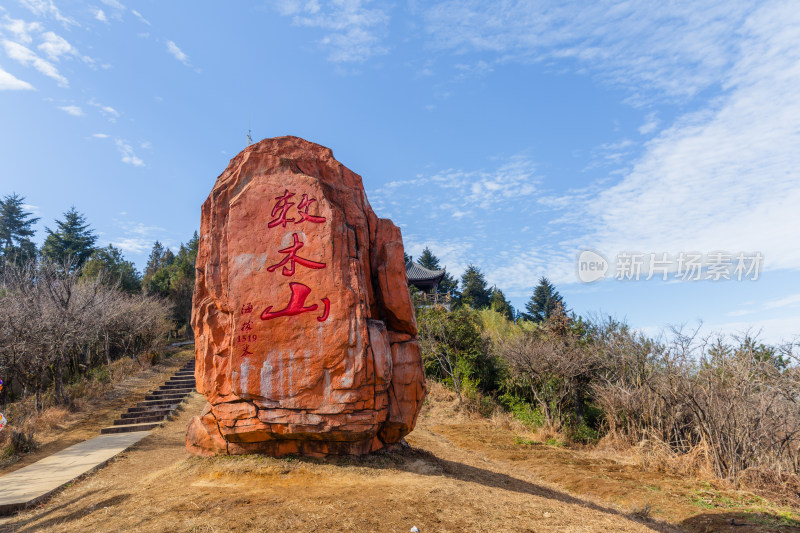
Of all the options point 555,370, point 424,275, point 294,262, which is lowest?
point 555,370

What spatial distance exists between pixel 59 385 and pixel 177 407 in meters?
3.53

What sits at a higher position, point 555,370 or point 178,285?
point 178,285

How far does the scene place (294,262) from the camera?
222 inches

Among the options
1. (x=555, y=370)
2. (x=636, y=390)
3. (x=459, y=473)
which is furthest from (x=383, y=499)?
(x=555, y=370)

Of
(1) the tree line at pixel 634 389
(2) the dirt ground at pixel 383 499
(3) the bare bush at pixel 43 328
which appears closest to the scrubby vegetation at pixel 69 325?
(3) the bare bush at pixel 43 328

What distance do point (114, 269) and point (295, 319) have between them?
24.7 metres

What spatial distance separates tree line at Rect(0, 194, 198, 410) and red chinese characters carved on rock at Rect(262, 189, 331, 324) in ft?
28.4

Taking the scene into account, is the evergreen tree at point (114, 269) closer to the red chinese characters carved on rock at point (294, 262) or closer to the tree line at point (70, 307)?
the tree line at point (70, 307)

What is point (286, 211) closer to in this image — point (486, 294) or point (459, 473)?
point (459, 473)

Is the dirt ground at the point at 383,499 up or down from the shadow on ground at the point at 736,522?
up

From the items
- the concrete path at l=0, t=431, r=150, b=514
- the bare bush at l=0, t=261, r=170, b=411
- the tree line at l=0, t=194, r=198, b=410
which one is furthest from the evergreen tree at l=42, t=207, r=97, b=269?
the concrete path at l=0, t=431, r=150, b=514

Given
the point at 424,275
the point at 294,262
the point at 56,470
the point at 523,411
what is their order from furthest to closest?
the point at 424,275, the point at 523,411, the point at 56,470, the point at 294,262

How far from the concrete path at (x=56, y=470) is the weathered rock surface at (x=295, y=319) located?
80.0 inches

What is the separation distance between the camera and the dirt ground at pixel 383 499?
13.0 ft
